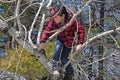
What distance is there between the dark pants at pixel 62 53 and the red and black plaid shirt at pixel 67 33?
0.08m

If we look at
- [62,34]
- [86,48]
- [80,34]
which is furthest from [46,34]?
[86,48]

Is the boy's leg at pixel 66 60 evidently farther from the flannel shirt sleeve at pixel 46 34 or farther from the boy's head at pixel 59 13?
the boy's head at pixel 59 13

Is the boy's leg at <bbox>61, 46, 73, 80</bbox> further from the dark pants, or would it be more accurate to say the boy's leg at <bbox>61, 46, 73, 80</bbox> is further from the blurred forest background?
the blurred forest background

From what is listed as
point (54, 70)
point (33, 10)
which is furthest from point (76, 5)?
point (33, 10)

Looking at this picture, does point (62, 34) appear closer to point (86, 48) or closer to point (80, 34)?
point (80, 34)

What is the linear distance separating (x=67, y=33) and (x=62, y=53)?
36cm

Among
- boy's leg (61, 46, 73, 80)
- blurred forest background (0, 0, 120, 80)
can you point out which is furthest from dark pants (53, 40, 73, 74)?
blurred forest background (0, 0, 120, 80)

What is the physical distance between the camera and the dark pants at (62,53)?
17.6 feet

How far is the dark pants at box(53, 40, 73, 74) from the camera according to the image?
17.6 feet

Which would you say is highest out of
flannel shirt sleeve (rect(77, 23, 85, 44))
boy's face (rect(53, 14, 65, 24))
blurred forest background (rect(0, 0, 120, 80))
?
boy's face (rect(53, 14, 65, 24))

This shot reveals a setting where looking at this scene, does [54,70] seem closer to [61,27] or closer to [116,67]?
[61,27]

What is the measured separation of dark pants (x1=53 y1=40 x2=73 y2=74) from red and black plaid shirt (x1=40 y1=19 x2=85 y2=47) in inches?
3.1

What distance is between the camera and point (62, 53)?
5531 mm

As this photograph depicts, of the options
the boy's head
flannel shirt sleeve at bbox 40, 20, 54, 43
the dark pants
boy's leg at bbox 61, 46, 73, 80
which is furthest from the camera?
boy's leg at bbox 61, 46, 73, 80
